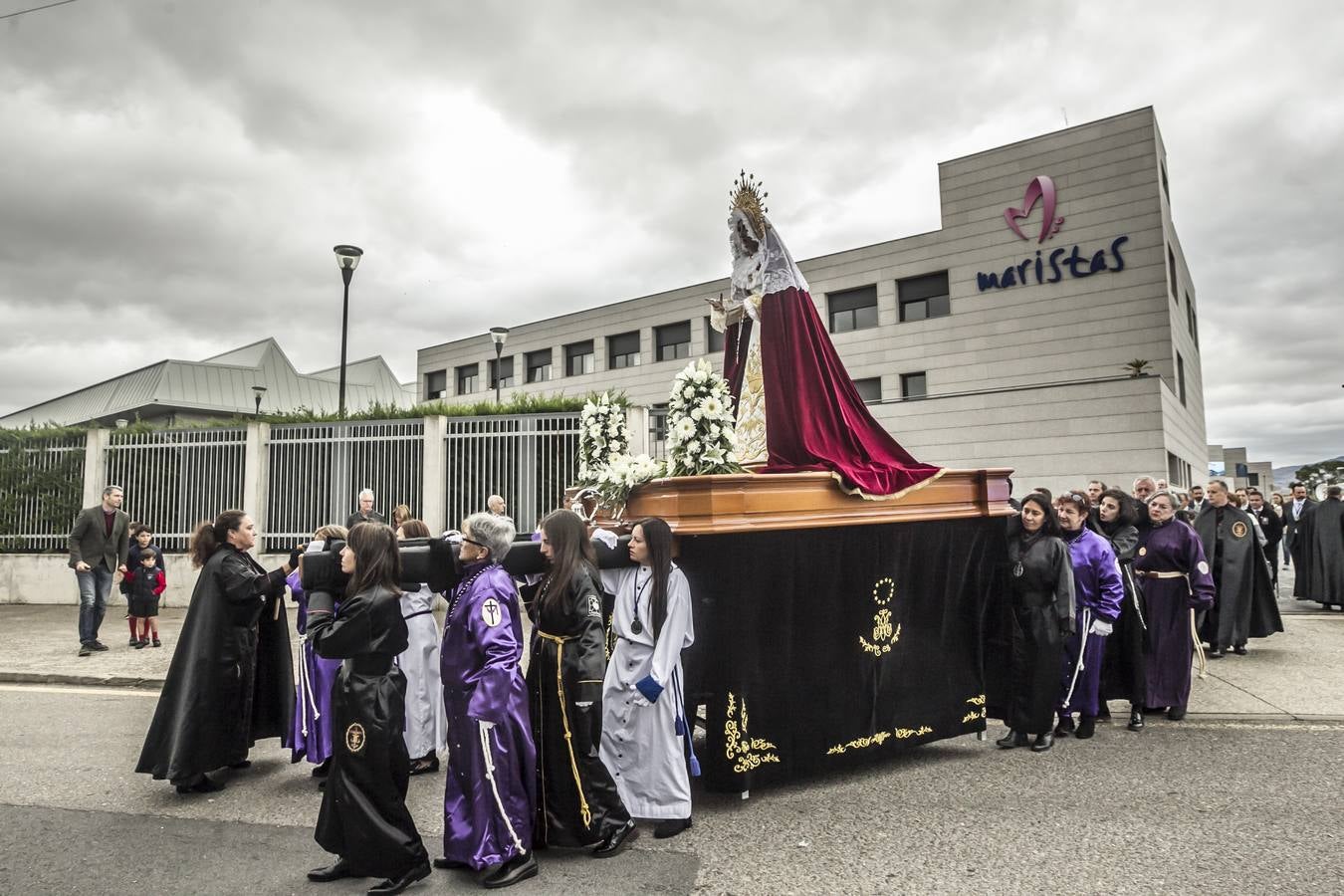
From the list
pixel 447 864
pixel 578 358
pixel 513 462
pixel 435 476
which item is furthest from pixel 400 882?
pixel 578 358

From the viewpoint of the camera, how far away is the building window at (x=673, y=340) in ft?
113

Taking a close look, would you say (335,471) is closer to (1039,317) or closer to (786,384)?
(786,384)

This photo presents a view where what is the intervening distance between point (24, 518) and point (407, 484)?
7.00 metres

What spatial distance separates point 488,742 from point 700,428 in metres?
2.14

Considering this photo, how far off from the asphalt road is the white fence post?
6.76 meters

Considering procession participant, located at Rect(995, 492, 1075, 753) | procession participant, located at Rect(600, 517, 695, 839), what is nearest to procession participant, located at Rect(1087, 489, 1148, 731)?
procession participant, located at Rect(995, 492, 1075, 753)

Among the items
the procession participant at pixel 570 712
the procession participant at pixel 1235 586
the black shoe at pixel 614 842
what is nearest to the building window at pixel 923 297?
the procession participant at pixel 1235 586

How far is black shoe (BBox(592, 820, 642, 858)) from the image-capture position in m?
3.84

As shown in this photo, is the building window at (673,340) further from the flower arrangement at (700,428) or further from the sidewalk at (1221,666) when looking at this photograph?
the flower arrangement at (700,428)

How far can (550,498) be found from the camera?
474 inches

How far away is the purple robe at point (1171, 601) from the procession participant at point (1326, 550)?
7598 mm

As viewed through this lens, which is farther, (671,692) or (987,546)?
(987,546)

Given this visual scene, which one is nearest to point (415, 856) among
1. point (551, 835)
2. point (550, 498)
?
point (551, 835)

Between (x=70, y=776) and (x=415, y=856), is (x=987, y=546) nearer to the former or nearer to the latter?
(x=415, y=856)
